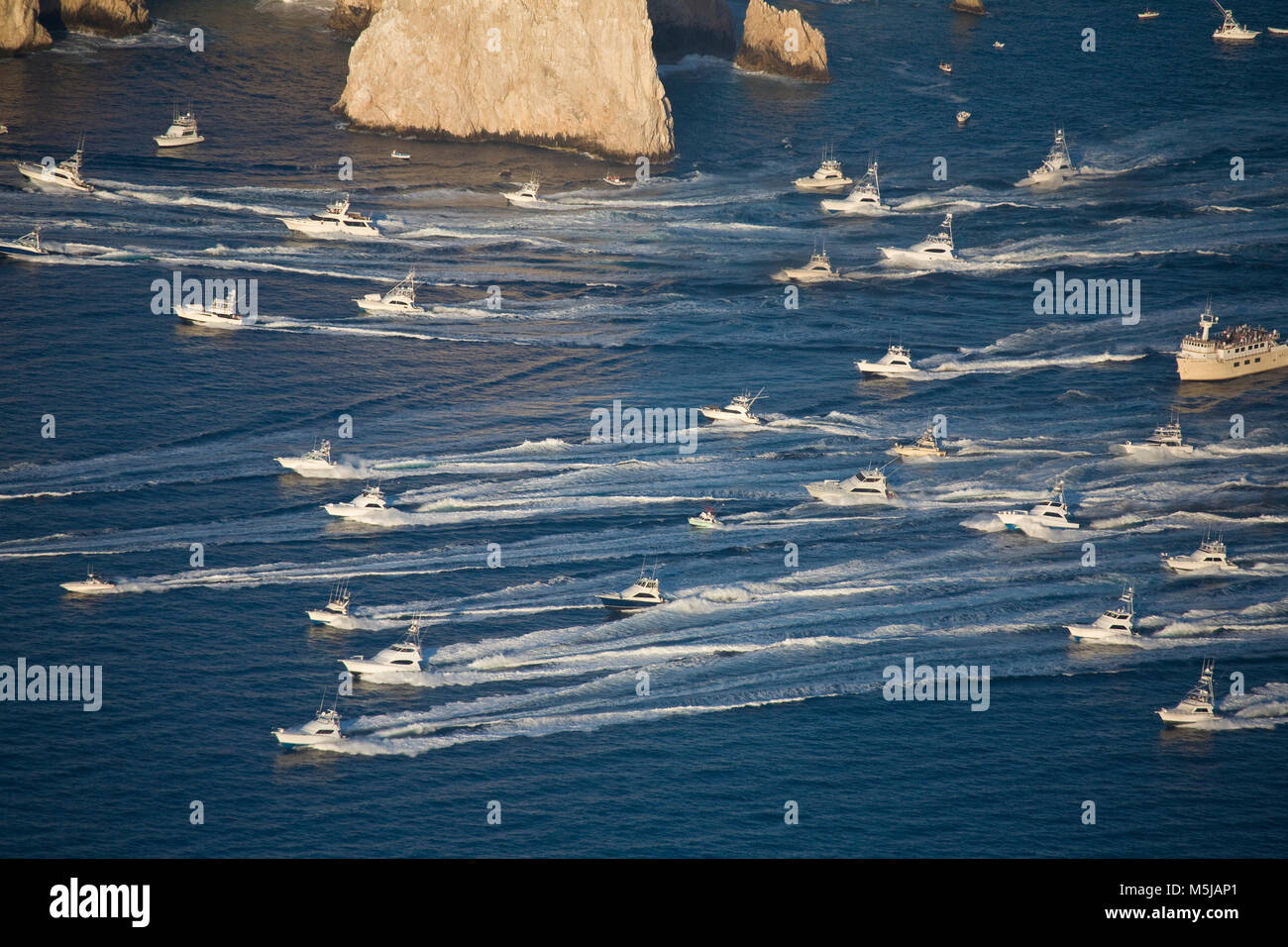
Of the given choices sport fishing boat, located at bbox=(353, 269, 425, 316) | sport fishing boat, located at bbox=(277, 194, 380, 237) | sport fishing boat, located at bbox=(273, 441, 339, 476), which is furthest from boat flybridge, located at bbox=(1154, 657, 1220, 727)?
sport fishing boat, located at bbox=(277, 194, 380, 237)

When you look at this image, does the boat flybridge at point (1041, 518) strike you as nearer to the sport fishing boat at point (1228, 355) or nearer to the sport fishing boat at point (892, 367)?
the sport fishing boat at point (892, 367)

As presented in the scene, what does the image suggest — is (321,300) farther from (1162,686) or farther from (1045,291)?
(1162,686)


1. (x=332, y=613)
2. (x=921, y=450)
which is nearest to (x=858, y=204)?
(x=921, y=450)

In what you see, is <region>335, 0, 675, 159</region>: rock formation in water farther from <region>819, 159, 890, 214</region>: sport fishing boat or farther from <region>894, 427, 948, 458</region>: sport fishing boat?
<region>894, 427, 948, 458</region>: sport fishing boat

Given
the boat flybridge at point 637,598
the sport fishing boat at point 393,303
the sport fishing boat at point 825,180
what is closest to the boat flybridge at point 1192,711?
the boat flybridge at point 637,598

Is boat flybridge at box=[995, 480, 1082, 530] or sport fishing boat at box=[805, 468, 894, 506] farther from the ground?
sport fishing boat at box=[805, 468, 894, 506]

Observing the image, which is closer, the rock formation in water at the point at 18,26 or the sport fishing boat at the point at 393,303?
the sport fishing boat at the point at 393,303
